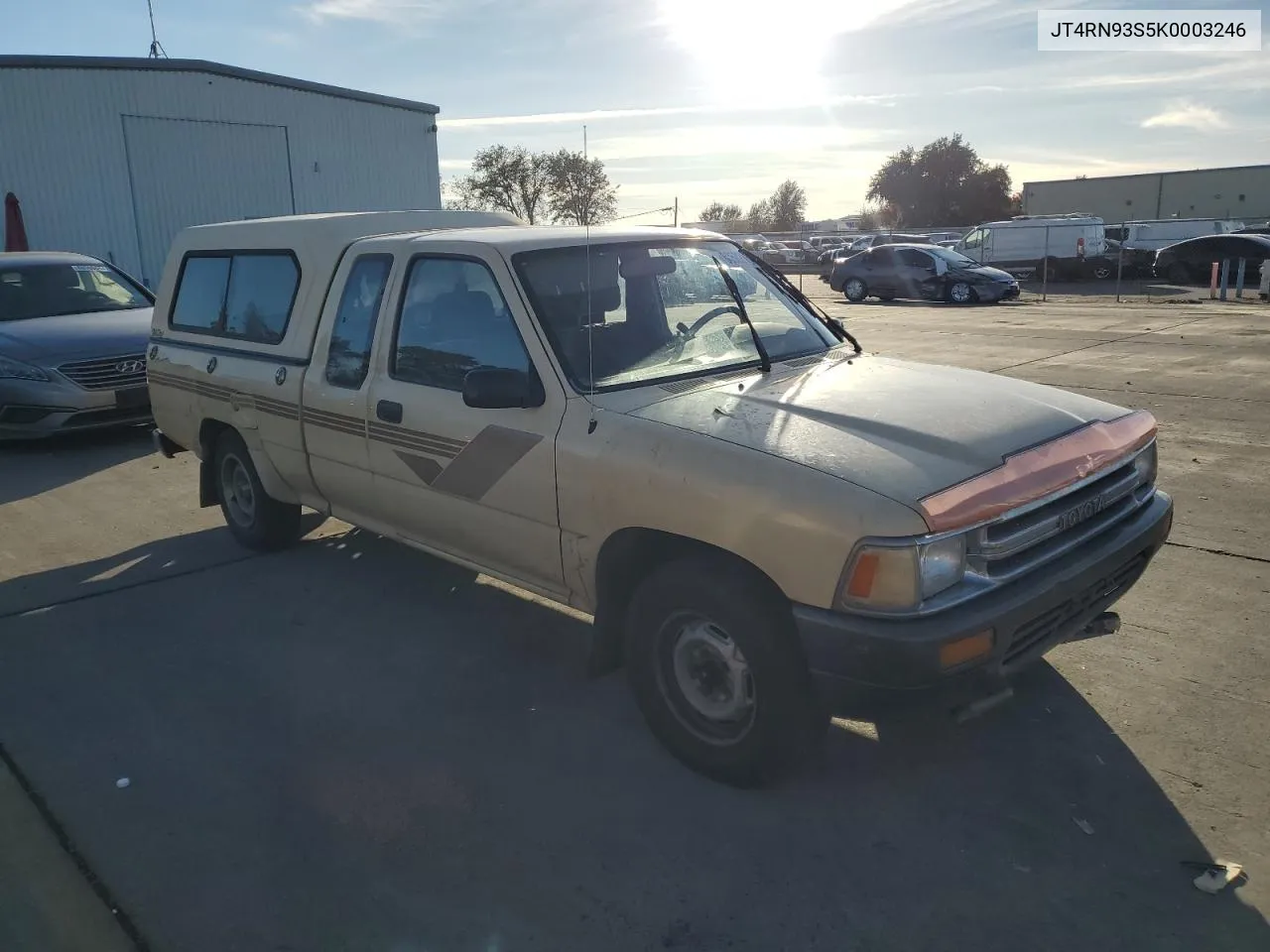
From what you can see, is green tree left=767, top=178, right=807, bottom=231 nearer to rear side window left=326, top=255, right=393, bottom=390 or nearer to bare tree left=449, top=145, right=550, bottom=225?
bare tree left=449, top=145, right=550, bottom=225

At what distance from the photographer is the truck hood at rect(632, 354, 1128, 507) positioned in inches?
116

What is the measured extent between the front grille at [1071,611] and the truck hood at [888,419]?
20.5 inches

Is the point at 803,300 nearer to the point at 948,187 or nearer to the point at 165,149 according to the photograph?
the point at 165,149

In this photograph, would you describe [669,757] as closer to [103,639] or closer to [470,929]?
[470,929]

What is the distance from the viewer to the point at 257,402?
5.26 m

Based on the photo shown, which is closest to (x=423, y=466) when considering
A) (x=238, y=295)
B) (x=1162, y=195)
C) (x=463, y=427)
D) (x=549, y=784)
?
(x=463, y=427)

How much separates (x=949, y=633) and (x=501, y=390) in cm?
178

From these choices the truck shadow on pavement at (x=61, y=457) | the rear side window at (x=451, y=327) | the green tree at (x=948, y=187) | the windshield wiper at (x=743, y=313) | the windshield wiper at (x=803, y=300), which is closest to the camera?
the rear side window at (x=451, y=327)

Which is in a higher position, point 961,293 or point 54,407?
point 54,407

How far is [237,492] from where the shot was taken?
6.00 m

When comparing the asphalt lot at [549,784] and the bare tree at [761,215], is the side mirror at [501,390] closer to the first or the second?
the asphalt lot at [549,784]

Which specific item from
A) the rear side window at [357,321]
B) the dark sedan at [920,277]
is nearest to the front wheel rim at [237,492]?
the rear side window at [357,321]

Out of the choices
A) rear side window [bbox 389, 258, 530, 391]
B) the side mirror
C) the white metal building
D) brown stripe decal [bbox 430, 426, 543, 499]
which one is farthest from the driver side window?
the side mirror

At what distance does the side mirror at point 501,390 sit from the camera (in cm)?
354
